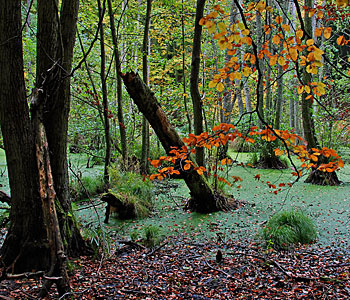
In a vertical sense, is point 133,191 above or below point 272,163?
below

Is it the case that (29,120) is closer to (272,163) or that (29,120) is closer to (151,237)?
(151,237)

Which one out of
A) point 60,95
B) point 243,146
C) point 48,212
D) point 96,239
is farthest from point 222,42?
point 243,146

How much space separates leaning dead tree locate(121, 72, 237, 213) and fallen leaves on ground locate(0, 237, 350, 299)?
1178mm

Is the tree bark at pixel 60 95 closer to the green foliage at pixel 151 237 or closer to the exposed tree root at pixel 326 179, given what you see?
the green foliage at pixel 151 237

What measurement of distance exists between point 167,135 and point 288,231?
1904 millimetres

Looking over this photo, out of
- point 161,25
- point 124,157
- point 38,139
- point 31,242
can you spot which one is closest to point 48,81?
point 38,139

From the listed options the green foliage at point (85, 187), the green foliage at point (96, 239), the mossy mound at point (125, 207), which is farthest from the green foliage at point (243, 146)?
the green foliage at point (96, 239)

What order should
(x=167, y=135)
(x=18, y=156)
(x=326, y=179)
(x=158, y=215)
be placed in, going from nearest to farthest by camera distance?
(x=18, y=156) → (x=167, y=135) → (x=158, y=215) → (x=326, y=179)

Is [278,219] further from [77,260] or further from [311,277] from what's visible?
[77,260]

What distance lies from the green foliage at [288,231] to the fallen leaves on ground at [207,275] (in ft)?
0.42

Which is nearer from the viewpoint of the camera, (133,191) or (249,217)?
(249,217)

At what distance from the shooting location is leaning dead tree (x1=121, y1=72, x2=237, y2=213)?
367 centimetres

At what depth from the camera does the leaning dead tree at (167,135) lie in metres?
3.67

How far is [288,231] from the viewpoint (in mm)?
3350
